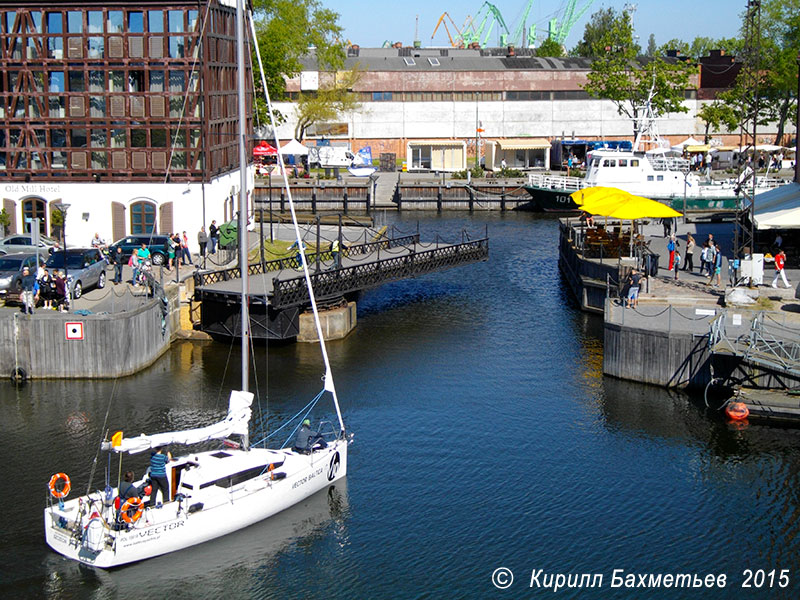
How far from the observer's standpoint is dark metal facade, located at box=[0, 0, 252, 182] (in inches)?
2023

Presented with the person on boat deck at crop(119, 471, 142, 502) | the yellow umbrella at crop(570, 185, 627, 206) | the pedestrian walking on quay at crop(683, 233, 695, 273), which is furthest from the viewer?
the yellow umbrella at crop(570, 185, 627, 206)

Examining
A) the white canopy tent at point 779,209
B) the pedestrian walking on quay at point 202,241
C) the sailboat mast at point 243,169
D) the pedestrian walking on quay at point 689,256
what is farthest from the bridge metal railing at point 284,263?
the white canopy tent at point 779,209

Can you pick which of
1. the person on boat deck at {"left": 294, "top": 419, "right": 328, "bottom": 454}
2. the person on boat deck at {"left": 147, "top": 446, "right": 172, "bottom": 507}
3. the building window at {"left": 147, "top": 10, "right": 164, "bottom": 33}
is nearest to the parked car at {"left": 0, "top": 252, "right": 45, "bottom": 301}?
the building window at {"left": 147, "top": 10, "right": 164, "bottom": 33}

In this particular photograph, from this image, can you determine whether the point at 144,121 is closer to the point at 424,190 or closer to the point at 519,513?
the point at 519,513

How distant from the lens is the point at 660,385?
119 ft

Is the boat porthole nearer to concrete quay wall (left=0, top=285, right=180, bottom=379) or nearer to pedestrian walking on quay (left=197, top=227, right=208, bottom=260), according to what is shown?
concrete quay wall (left=0, top=285, right=180, bottom=379)

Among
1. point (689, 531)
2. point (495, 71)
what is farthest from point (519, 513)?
point (495, 71)

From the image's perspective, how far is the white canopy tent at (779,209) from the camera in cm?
4691

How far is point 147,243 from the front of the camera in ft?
159

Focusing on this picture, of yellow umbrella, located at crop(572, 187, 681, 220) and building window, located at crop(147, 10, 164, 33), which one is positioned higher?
building window, located at crop(147, 10, 164, 33)

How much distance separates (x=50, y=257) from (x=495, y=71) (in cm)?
7199

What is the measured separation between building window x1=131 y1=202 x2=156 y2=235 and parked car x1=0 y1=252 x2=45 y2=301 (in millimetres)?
8300

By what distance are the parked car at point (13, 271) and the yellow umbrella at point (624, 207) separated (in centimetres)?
2538

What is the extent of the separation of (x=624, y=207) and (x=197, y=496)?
97.2 ft
